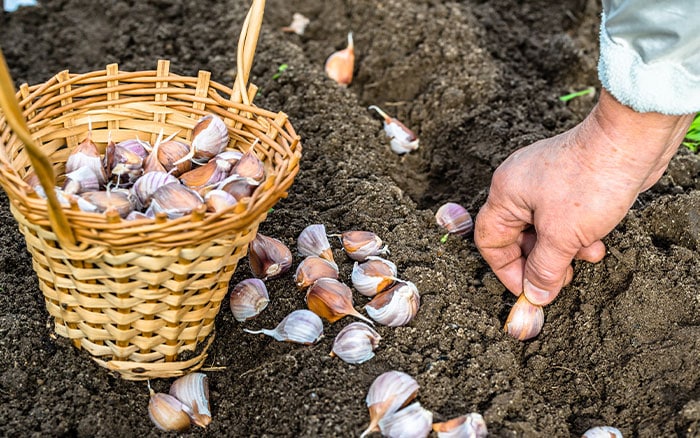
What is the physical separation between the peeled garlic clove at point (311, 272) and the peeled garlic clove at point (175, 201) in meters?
0.43

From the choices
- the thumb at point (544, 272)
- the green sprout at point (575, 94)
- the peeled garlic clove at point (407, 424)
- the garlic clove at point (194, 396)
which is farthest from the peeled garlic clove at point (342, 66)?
the peeled garlic clove at point (407, 424)

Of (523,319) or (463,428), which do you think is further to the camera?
(523,319)

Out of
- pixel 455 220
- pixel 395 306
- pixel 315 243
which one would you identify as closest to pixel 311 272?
pixel 315 243

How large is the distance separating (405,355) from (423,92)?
1388 millimetres

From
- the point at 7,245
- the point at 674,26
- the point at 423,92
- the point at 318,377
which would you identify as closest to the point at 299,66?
the point at 423,92

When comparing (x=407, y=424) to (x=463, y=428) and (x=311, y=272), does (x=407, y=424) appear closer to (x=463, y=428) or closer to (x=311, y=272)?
(x=463, y=428)

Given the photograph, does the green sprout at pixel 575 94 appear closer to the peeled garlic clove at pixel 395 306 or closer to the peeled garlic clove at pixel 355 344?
the peeled garlic clove at pixel 395 306

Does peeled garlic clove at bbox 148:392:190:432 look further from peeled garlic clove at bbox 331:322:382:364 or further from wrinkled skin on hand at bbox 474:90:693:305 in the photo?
wrinkled skin on hand at bbox 474:90:693:305

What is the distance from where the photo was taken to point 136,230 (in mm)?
1537

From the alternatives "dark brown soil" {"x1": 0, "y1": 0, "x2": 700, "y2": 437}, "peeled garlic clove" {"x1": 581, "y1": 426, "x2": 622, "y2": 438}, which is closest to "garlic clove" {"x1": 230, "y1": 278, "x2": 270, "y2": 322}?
"dark brown soil" {"x1": 0, "y1": 0, "x2": 700, "y2": 437}

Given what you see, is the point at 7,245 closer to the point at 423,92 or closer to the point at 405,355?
the point at 405,355

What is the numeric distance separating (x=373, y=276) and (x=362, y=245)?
0.48ft

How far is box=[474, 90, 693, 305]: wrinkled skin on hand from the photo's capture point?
181cm

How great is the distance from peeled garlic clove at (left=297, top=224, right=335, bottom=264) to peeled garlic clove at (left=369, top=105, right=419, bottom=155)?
70 centimetres
